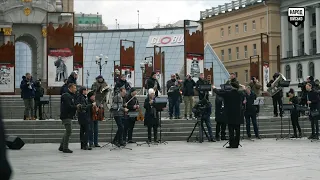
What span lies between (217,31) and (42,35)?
151ft

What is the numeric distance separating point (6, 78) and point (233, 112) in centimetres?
1503

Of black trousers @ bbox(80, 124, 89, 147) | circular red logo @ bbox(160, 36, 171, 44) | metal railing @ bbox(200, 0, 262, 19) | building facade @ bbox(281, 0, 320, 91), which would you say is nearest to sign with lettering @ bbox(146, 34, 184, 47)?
circular red logo @ bbox(160, 36, 171, 44)

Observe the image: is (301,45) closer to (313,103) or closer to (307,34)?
(307,34)

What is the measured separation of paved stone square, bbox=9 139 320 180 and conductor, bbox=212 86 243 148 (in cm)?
45

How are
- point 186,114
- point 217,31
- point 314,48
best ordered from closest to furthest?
point 186,114
point 314,48
point 217,31

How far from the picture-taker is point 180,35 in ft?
251

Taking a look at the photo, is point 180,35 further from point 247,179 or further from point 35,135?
point 247,179

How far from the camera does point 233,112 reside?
1538 cm

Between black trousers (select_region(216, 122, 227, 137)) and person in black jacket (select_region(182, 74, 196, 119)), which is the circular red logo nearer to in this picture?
person in black jacket (select_region(182, 74, 196, 119))

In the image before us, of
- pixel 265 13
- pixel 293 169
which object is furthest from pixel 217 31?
pixel 293 169

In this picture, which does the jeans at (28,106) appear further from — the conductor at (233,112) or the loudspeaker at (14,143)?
the conductor at (233,112)

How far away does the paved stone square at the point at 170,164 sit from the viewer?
9117 millimetres

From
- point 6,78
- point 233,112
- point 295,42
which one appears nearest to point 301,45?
point 295,42

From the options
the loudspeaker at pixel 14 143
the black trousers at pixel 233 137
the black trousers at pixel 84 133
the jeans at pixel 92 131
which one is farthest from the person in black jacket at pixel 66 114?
the black trousers at pixel 233 137
